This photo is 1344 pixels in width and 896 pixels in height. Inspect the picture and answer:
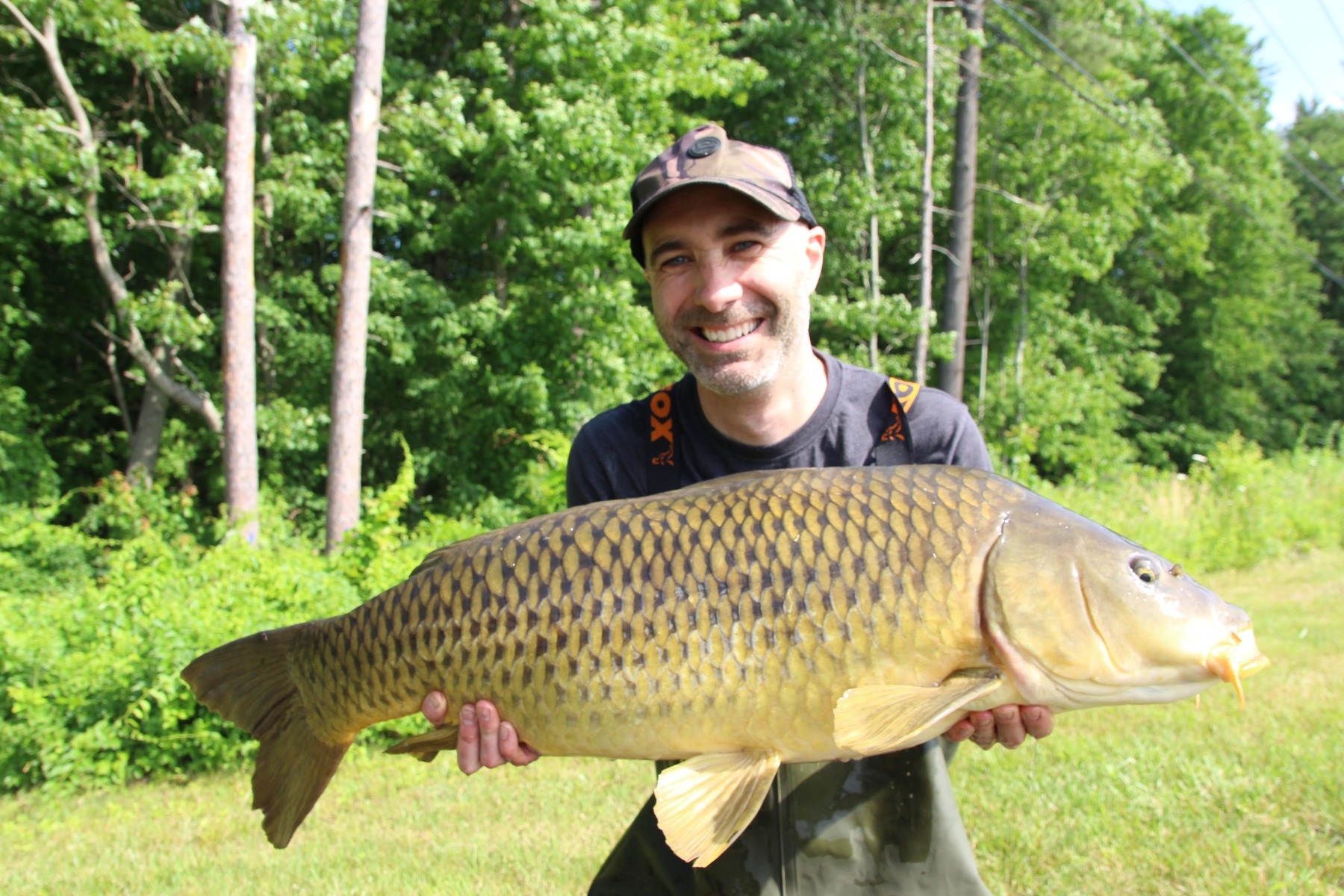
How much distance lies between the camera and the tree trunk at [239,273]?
821cm

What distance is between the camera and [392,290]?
945 cm

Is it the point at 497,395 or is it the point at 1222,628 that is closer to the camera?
the point at 1222,628

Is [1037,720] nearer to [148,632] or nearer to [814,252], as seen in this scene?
[814,252]

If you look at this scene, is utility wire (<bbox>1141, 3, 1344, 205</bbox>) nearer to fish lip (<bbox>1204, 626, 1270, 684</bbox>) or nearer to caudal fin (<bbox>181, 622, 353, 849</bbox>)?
fish lip (<bbox>1204, 626, 1270, 684</bbox>)

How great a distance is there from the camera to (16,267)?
9883mm

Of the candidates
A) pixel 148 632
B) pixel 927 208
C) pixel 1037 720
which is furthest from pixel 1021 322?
pixel 1037 720

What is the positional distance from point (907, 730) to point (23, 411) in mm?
10987

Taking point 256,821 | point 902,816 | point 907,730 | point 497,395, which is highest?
point 497,395

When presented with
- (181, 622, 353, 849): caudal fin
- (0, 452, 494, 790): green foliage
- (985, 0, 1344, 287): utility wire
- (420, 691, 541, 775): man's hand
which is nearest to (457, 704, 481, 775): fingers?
(420, 691, 541, 775): man's hand

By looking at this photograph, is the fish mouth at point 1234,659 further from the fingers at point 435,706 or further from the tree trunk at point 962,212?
the tree trunk at point 962,212

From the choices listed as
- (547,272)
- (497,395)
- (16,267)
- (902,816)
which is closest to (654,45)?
(547,272)

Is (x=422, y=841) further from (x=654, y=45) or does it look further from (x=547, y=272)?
(x=654, y=45)

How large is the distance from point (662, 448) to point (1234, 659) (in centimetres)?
114

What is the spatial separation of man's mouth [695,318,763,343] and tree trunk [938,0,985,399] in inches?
447
